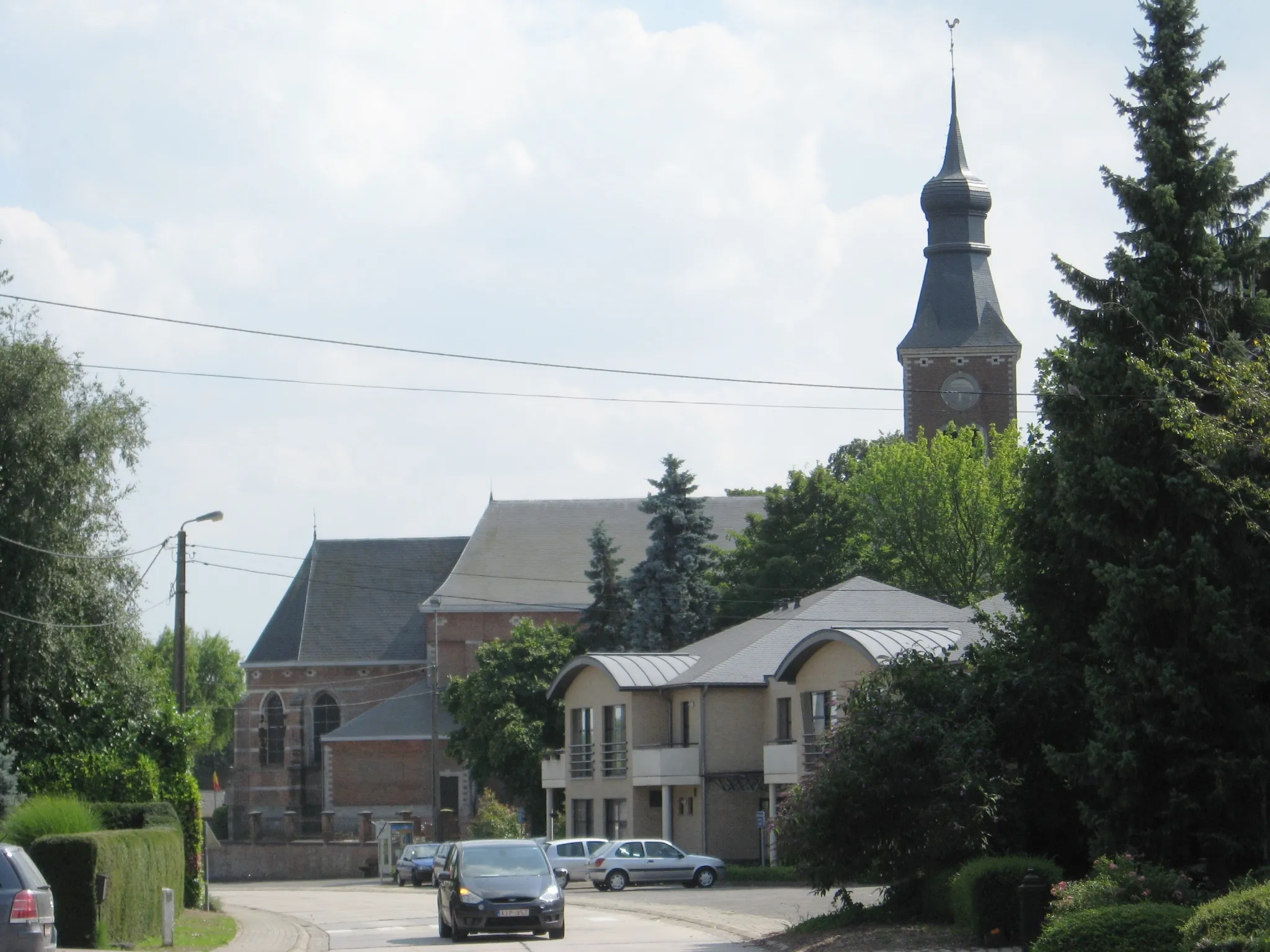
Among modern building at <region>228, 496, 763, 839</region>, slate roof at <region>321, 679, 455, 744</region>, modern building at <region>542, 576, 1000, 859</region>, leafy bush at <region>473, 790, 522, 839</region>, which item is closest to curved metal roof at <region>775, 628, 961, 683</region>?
modern building at <region>542, 576, 1000, 859</region>

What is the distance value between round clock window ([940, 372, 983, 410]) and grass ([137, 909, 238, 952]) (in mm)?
49141

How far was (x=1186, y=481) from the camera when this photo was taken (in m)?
18.3

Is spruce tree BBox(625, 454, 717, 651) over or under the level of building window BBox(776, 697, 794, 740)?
over

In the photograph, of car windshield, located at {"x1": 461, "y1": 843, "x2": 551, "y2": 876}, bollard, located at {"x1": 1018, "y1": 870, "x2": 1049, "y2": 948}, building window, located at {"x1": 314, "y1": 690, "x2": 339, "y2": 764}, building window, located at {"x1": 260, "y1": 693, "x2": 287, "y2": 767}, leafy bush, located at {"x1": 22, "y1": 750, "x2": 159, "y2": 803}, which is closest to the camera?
bollard, located at {"x1": 1018, "y1": 870, "x2": 1049, "y2": 948}

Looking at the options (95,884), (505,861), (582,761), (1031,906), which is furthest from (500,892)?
(582,761)

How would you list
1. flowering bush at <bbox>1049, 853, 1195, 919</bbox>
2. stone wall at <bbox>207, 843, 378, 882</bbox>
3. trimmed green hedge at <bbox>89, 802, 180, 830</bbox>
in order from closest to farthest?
flowering bush at <bbox>1049, 853, 1195, 919</bbox>, trimmed green hedge at <bbox>89, 802, 180, 830</bbox>, stone wall at <bbox>207, 843, 378, 882</bbox>

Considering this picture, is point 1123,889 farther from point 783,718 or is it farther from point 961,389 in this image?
point 961,389

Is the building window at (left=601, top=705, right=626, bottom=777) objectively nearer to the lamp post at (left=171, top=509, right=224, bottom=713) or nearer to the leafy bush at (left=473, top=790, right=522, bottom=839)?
the leafy bush at (left=473, top=790, right=522, bottom=839)

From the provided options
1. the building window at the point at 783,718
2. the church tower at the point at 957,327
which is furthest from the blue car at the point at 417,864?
the church tower at the point at 957,327

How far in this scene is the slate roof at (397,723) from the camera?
7131 cm

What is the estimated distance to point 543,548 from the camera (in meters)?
78.2

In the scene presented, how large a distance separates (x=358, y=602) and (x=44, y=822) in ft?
194

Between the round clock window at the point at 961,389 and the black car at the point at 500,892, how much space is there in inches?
2036

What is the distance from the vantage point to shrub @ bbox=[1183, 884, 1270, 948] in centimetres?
1148
